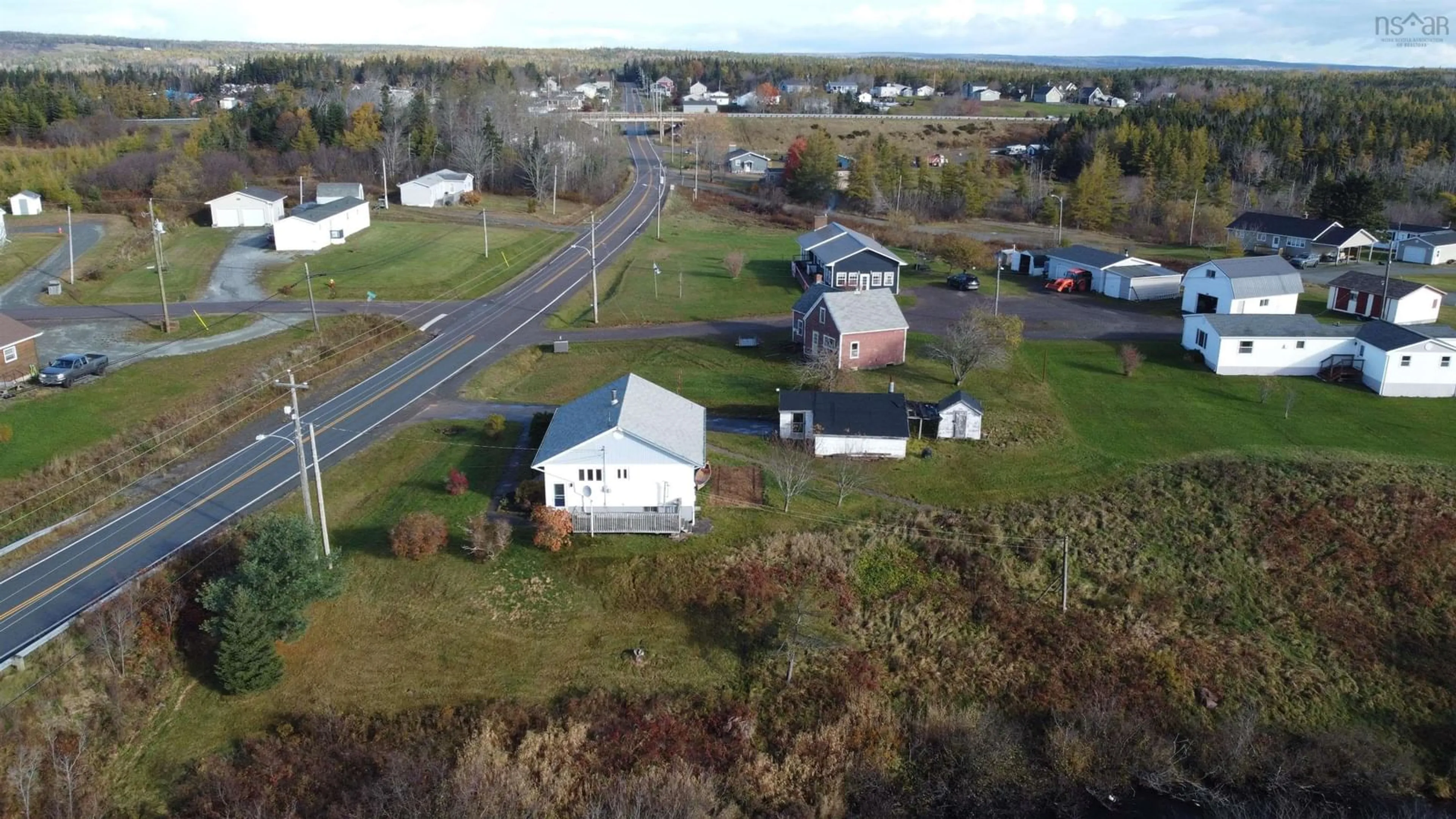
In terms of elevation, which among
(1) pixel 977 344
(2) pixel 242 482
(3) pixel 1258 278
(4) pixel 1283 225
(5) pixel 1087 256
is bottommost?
(2) pixel 242 482

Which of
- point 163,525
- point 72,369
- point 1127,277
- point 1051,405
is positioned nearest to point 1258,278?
point 1127,277

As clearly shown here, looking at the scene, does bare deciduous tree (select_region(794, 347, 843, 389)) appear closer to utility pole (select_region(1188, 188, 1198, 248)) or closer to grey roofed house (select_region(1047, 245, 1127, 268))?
grey roofed house (select_region(1047, 245, 1127, 268))

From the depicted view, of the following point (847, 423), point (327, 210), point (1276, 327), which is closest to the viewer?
point (847, 423)

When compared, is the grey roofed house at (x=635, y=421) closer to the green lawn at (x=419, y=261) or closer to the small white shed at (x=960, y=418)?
the small white shed at (x=960, y=418)

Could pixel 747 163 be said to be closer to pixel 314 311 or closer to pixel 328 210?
pixel 328 210

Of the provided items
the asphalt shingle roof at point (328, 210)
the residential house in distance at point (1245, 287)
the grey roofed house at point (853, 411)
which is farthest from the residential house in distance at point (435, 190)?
the residential house in distance at point (1245, 287)

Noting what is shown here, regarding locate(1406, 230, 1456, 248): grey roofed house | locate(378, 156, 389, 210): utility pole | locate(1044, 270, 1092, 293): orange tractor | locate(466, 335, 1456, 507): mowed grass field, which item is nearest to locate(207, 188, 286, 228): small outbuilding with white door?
locate(378, 156, 389, 210): utility pole
